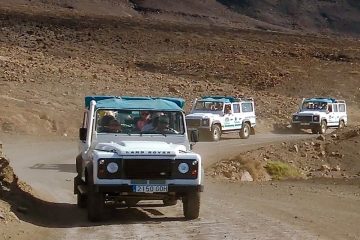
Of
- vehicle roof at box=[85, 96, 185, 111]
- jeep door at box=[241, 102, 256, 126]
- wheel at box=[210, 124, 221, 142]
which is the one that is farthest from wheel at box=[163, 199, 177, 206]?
jeep door at box=[241, 102, 256, 126]

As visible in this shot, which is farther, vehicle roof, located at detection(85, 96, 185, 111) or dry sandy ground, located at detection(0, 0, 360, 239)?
vehicle roof, located at detection(85, 96, 185, 111)

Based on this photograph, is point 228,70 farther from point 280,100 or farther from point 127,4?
point 127,4

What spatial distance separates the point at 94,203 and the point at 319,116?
29.3 metres

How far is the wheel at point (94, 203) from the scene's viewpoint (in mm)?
12320

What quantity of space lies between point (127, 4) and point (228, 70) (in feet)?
168

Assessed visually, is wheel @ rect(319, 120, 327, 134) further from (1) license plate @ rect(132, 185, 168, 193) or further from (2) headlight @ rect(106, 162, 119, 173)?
(2) headlight @ rect(106, 162, 119, 173)

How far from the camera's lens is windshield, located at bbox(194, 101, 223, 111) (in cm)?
3556

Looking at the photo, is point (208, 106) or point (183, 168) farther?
point (208, 106)

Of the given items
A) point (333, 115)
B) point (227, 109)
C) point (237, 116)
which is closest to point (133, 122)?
point (227, 109)

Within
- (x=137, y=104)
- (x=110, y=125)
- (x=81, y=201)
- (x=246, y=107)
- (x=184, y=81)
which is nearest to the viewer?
(x=110, y=125)

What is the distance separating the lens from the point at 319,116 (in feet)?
133

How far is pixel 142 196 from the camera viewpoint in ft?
40.4

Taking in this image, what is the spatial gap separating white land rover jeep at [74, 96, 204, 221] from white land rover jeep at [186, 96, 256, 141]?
1948cm

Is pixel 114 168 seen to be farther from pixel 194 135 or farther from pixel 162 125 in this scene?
pixel 194 135
